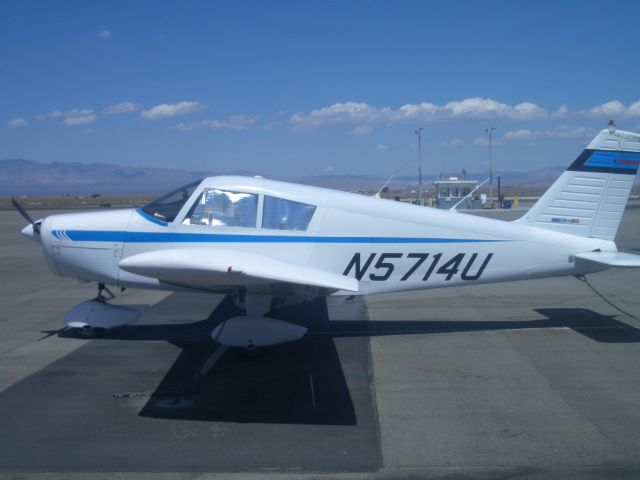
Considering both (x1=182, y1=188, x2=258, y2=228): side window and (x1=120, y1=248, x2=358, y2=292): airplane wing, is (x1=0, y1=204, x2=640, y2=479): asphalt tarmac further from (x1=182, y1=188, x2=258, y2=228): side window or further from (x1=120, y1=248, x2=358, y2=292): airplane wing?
(x1=182, y1=188, x2=258, y2=228): side window

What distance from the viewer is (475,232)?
7965mm

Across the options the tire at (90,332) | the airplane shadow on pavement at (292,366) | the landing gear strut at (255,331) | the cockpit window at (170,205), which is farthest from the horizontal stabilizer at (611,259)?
the tire at (90,332)

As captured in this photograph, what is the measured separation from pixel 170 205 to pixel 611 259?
5577 mm

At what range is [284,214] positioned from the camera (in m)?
7.54

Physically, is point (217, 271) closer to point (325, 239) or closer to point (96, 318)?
point (325, 239)

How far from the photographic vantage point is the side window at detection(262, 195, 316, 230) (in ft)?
24.6

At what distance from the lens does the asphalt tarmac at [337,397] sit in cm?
452

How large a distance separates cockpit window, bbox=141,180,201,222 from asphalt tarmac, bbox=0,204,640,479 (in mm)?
1643

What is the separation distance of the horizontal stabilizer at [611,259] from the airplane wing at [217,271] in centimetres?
338

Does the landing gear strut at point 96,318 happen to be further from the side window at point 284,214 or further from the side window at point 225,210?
the side window at point 284,214

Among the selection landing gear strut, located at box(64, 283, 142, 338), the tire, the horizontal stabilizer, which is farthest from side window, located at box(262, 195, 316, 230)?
the horizontal stabilizer

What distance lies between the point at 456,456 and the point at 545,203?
4853mm

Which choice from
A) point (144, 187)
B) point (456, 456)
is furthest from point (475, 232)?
point (144, 187)

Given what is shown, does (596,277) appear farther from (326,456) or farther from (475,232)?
(326,456)
